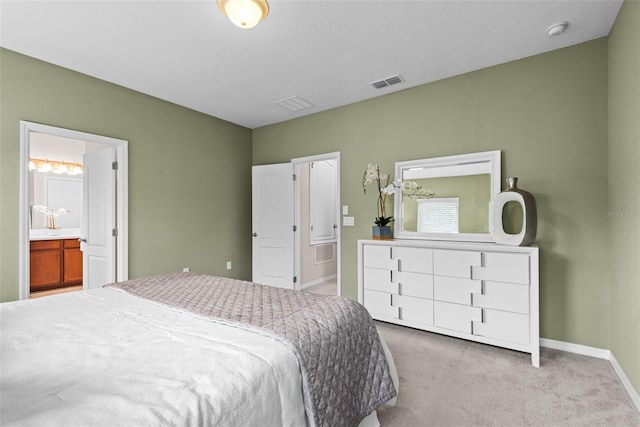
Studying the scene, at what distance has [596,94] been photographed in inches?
101

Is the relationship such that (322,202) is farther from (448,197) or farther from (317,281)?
(448,197)

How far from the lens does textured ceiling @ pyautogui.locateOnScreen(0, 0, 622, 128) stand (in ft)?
7.20

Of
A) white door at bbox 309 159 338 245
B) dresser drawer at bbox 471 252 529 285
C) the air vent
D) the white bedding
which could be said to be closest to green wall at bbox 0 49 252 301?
white door at bbox 309 159 338 245

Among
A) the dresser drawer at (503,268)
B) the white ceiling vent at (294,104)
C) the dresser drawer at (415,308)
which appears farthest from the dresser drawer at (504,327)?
the white ceiling vent at (294,104)

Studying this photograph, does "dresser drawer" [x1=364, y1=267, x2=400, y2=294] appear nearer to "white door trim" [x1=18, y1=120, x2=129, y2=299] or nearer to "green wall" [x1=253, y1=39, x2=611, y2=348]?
"green wall" [x1=253, y1=39, x2=611, y2=348]

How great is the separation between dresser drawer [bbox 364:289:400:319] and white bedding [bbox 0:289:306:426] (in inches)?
85.4

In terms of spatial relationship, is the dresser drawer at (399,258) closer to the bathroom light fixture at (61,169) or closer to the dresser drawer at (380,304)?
the dresser drawer at (380,304)

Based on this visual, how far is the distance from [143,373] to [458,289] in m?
2.56

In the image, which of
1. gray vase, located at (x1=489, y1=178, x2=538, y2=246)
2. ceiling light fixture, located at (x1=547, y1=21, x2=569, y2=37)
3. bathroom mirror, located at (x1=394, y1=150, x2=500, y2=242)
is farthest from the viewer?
bathroom mirror, located at (x1=394, y1=150, x2=500, y2=242)

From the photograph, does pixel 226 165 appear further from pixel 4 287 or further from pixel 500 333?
pixel 500 333

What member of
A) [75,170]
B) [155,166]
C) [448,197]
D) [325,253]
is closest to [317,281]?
[325,253]

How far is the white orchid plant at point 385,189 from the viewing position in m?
3.46

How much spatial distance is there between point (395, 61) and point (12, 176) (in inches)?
141

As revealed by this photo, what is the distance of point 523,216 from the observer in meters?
2.69
